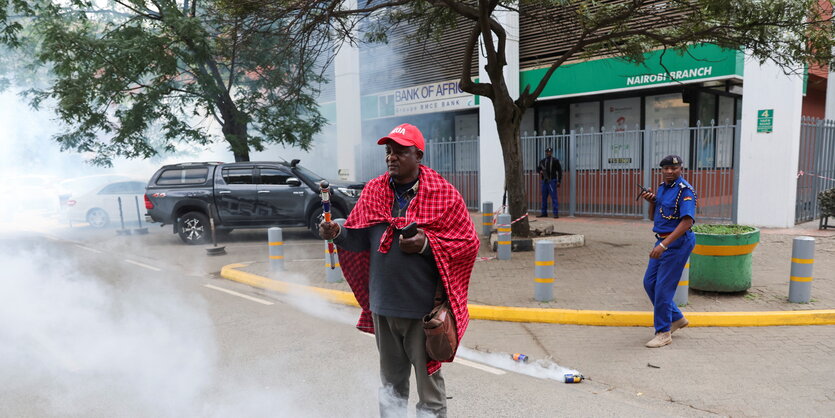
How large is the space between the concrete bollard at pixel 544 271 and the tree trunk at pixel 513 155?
3623 millimetres

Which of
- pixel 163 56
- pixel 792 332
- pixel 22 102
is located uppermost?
pixel 163 56

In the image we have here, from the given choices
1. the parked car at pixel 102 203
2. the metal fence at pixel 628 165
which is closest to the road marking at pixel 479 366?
the metal fence at pixel 628 165

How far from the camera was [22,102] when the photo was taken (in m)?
11.7

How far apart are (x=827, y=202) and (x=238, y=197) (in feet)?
39.5

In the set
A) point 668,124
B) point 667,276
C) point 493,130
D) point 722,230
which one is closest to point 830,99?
point 668,124

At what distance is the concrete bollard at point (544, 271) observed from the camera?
6.17 metres

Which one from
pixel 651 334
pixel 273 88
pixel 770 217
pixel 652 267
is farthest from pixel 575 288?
pixel 273 88

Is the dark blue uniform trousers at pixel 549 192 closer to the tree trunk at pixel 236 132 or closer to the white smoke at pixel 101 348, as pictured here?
the tree trunk at pixel 236 132

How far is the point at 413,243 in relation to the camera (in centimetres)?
233

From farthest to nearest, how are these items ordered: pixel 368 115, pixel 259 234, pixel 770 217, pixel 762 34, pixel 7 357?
pixel 368 115 < pixel 259 234 < pixel 770 217 < pixel 762 34 < pixel 7 357

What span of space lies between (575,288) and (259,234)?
886 cm

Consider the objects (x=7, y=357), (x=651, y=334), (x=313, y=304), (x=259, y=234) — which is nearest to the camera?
(x=7, y=357)

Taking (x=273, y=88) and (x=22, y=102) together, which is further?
(x=273, y=88)

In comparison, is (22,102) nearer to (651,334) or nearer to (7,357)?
(7,357)
